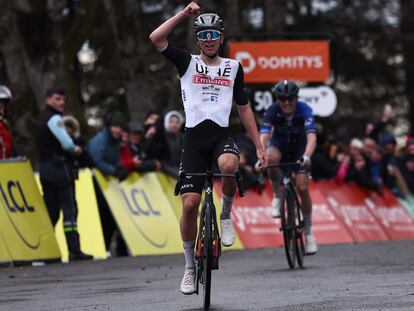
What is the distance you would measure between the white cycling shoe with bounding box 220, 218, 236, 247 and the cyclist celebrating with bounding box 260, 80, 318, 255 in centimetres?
437

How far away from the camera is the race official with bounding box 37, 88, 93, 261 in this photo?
1853cm

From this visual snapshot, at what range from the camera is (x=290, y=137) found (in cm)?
1706

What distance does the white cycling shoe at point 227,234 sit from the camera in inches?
476

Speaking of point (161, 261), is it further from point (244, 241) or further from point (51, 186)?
point (244, 241)

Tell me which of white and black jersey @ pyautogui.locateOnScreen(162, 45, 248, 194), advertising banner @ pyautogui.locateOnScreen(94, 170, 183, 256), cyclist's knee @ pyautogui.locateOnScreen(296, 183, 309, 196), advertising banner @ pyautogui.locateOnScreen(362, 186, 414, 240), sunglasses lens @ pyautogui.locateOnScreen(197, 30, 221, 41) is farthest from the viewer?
advertising banner @ pyautogui.locateOnScreen(362, 186, 414, 240)

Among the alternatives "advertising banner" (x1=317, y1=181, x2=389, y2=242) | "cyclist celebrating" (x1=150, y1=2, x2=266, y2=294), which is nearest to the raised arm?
"cyclist celebrating" (x1=150, y1=2, x2=266, y2=294)

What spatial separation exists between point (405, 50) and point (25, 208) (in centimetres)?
2861

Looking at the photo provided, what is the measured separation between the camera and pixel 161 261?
18.4 meters

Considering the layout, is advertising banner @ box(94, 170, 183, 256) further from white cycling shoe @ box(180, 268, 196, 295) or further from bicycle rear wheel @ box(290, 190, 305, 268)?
white cycling shoe @ box(180, 268, 196, 295)

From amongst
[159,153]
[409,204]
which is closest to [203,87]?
[159,153]

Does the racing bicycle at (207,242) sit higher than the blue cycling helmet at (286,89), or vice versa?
the racing bicycle at (207,242)

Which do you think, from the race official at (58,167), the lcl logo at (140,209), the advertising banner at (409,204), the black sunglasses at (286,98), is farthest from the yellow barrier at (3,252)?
the advertising banner at (409,204)

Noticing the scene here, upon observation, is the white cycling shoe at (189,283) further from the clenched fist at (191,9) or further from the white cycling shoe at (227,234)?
the clenched fist at (191,9)

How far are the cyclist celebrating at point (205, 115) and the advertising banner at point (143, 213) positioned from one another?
7.65 meters
